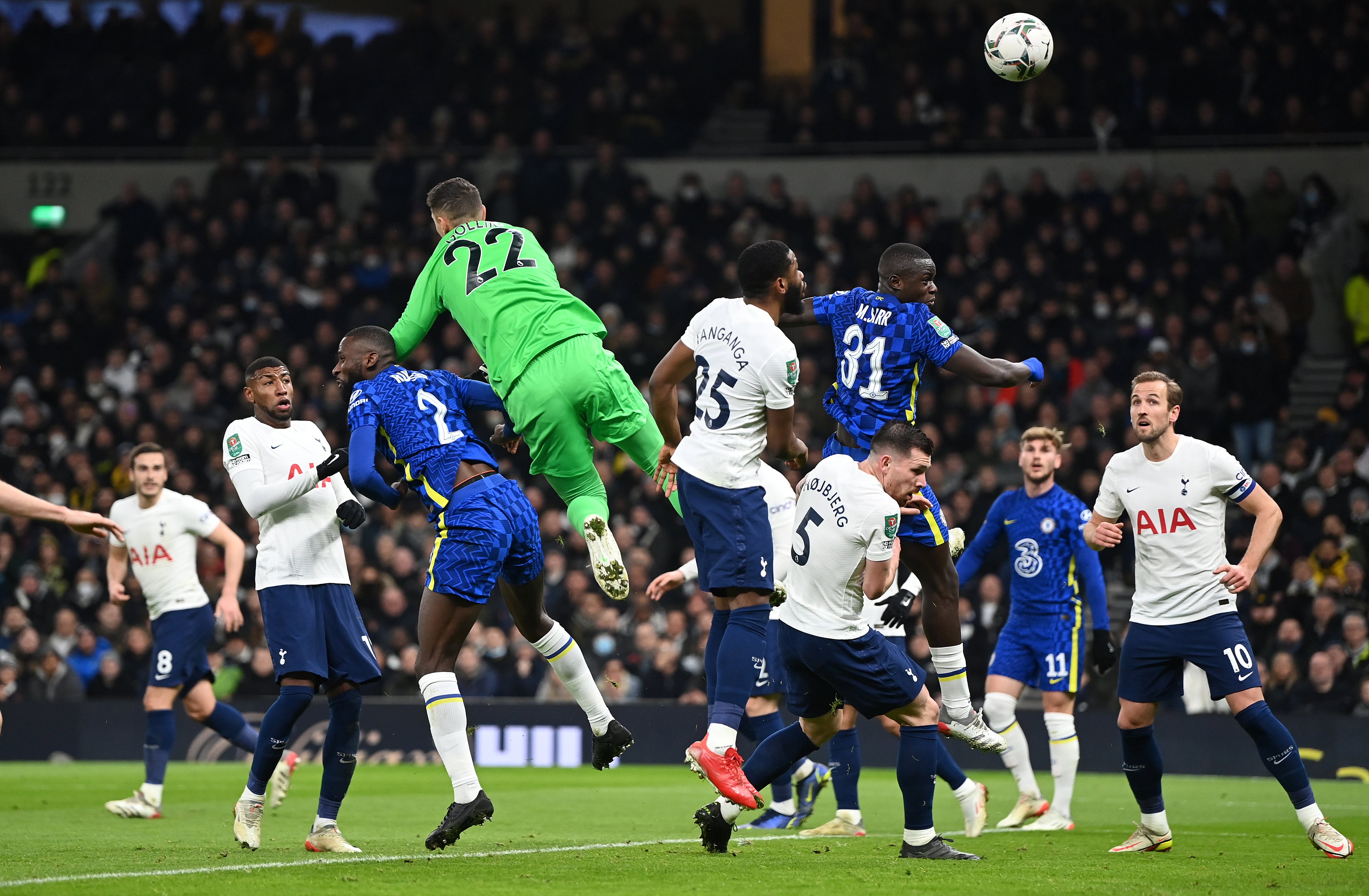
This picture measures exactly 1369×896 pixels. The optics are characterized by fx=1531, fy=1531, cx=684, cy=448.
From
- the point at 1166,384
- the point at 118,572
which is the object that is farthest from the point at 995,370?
the point at 118,572

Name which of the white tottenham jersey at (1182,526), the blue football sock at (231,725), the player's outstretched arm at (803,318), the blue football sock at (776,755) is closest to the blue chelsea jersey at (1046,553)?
the white tottenham jersey at (1182,526)

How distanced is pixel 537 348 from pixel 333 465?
4.35 feet

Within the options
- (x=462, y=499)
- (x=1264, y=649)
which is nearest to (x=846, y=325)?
(x=462, y=499)

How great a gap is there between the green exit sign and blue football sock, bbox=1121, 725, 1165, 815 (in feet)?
73.2

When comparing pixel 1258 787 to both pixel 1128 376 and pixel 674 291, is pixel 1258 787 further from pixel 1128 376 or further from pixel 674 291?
pixel 674 291

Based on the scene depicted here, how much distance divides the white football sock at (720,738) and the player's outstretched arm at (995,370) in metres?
2.34

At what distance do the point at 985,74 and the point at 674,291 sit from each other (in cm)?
612

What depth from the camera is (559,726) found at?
17156 millimetres

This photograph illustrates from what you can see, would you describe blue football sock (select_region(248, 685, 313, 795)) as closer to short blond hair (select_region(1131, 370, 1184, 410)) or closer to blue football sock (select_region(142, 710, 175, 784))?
blue football sock (select_region(142, 710, 175, 784))

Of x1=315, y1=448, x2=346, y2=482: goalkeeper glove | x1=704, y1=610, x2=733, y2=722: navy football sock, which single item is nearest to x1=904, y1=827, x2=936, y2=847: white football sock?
x1=704, y1=610, x2=733, y2=722: navy football sock

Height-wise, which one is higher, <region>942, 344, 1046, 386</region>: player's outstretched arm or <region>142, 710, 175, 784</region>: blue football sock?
<region>942, 344, 1046, 386</region>: player's outstretched arm

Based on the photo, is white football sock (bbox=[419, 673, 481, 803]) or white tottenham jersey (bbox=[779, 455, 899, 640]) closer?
white tottenham jersey (bbox=[779, 455, 899, 640])

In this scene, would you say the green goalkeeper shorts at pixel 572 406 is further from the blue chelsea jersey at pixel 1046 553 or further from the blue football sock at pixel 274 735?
the blue chelsea jersey at pixel 1046 553

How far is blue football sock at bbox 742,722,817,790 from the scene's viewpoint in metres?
7.62
